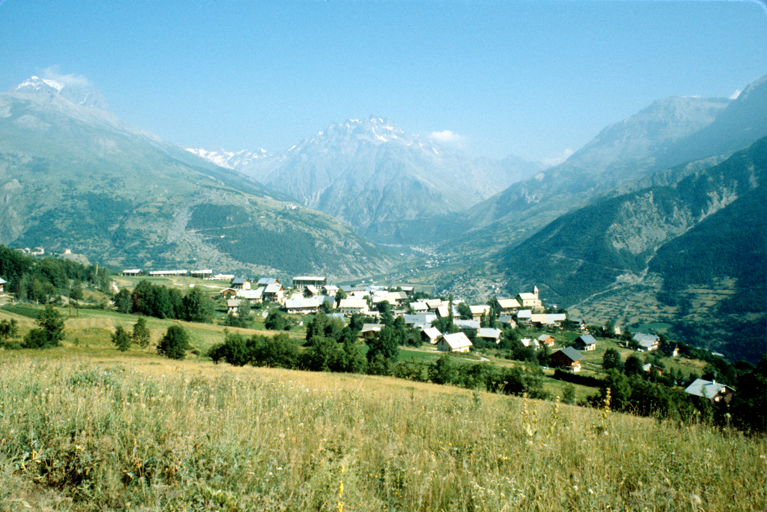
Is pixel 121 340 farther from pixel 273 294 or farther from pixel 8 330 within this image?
pixel 273 294

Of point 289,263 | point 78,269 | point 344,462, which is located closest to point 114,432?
point 344,462

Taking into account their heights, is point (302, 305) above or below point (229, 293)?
below

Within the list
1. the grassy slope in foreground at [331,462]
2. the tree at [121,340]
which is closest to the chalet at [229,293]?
the tree at [121,340]

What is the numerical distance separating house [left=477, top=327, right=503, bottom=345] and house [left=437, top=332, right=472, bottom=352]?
21.9 ft

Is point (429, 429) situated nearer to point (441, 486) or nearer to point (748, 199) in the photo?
point (441, 486)

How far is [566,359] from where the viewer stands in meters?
49.7

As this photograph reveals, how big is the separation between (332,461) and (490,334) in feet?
218

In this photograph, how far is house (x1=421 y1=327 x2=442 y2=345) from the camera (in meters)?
61.8

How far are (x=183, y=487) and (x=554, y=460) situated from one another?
11.1 feet

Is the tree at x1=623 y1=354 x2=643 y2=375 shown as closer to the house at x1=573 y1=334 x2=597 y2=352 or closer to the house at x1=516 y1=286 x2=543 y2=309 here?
the house at x1=573 y1=334 x2=597 y2=352

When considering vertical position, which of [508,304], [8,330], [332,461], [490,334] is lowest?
[490,334]

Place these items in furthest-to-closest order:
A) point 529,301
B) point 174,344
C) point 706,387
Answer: point 529,301 < point 706,387 < point 174,344

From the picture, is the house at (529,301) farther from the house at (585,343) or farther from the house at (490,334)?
the house at (490,334)

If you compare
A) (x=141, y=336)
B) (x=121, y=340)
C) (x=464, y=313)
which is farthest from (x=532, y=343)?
(x=121, y=340)
